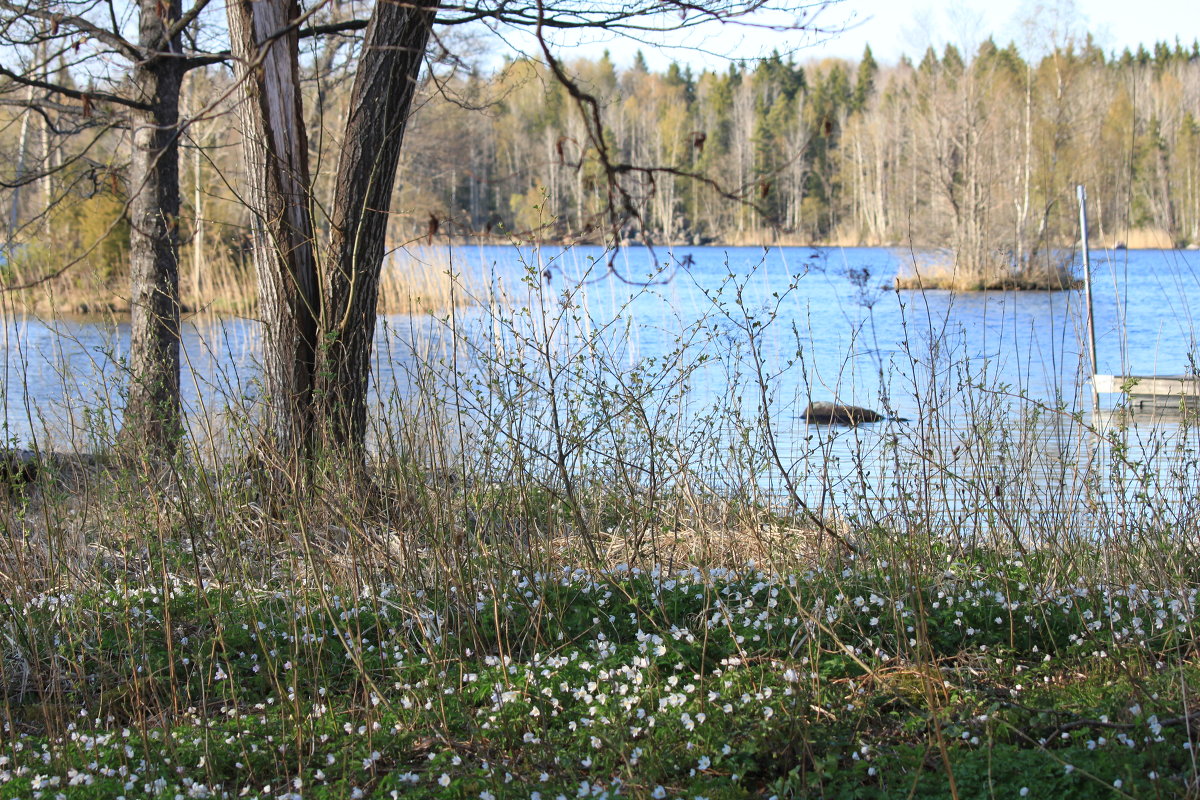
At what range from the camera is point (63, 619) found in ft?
11.7

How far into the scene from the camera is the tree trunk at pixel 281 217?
15.3 ft

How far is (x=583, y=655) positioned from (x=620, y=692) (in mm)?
363

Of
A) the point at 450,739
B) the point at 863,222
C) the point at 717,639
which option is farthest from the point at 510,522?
the point at 863,222

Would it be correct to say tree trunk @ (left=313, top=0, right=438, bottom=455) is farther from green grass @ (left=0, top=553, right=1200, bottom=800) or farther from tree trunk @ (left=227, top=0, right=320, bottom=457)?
green grass @ (left=0, top=553, right=1200, bottom=800)

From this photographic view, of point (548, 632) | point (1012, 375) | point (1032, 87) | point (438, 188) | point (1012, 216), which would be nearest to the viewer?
point (548, 632)

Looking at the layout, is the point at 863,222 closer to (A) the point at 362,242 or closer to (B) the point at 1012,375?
(B) the point at 1012,375

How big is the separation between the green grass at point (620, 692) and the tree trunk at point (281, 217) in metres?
1.27

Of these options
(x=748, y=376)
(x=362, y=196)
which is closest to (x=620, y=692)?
(x=362, y=196)

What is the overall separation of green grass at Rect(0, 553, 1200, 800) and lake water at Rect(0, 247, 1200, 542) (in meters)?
0.50

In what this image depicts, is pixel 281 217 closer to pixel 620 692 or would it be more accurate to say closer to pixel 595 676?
pixel 595 676

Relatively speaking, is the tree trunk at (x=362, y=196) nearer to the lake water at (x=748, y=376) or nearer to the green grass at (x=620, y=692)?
the lake water at (x=748, y=376)

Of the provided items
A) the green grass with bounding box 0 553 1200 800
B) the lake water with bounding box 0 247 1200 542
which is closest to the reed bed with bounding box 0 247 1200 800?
the green grass with bounding box 0 553 1200 800

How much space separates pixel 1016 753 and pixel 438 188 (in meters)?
21.4

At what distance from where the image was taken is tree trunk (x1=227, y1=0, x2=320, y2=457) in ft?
15.3
